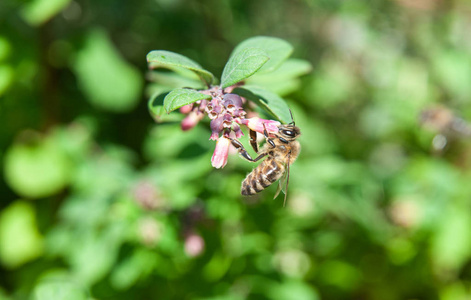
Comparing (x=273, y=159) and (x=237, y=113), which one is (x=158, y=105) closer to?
(x=237, y=113)

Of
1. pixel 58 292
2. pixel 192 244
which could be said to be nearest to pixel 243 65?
pixel 58 292

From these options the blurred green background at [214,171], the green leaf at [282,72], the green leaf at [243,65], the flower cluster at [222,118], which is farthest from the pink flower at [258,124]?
the blurred green background at [214,171]

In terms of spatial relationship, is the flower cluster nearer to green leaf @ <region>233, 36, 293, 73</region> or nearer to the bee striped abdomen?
green leaf @ <region>233, 36, 293, 73</region>

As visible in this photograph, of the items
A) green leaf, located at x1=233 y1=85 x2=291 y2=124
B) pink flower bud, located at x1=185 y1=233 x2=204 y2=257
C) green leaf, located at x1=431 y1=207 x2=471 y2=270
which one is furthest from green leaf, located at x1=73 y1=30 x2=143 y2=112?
green leaf, located at x1=431 y1=207 x2=471 y2=270

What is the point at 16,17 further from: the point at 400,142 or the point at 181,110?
the point at 400,142

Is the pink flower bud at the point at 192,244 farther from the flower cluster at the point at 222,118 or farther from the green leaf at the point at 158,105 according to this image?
the flower cluster at the point at 222,118

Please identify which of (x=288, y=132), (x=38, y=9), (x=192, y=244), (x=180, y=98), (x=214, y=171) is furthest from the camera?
(x=214, y=171)
